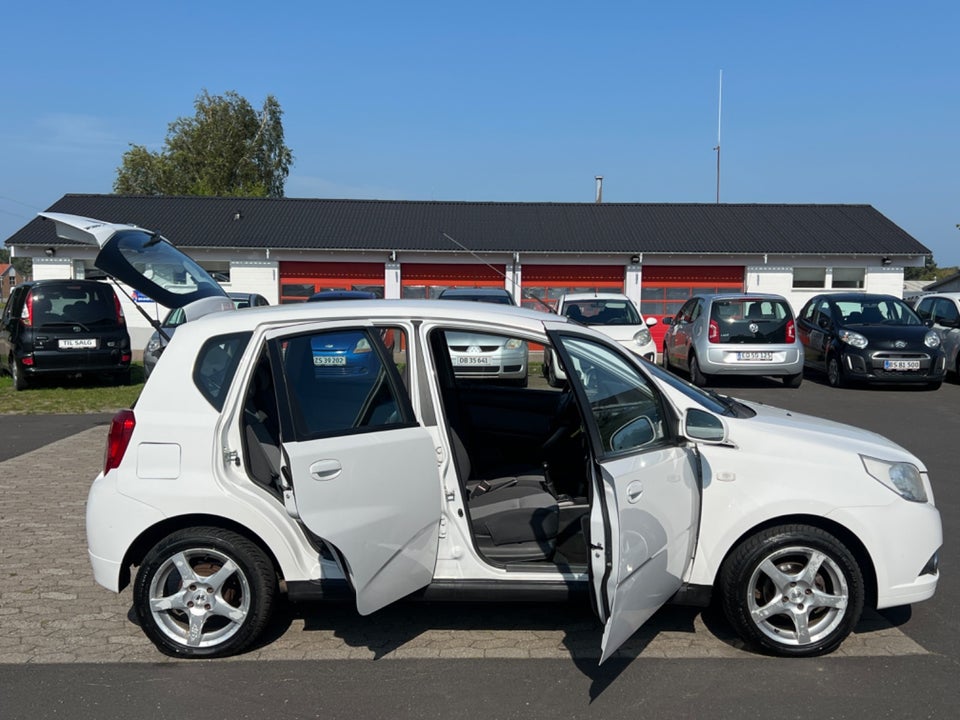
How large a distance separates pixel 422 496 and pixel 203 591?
1.20m

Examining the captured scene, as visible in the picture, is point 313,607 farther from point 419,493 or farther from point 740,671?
point 740,671

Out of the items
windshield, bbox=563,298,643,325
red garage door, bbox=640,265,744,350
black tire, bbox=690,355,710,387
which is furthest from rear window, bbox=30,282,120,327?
red garage door, bbox=640,265,744,350

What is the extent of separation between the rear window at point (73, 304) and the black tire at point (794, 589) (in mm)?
13633

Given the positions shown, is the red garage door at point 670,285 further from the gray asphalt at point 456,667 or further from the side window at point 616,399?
the side window at point 616,399

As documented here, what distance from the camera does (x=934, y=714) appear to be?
12.5ft

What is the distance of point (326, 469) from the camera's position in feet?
13.4

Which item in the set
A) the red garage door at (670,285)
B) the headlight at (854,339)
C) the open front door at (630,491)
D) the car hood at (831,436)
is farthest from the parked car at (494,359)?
the red garage door at (670,285)

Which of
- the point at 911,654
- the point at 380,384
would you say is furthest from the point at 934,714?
the point at 380,384

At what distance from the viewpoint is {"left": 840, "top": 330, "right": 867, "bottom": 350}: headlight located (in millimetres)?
15336

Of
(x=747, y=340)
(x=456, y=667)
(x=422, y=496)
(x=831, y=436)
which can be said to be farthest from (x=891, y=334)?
(x=422, y=496)

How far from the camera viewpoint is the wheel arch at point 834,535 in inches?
172

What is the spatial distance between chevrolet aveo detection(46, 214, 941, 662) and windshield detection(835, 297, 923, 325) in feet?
41.5

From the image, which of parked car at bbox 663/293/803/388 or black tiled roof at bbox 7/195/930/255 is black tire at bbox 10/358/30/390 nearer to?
parked car at bbox 663/293/803/388

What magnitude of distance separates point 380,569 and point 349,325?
46.1 inches
